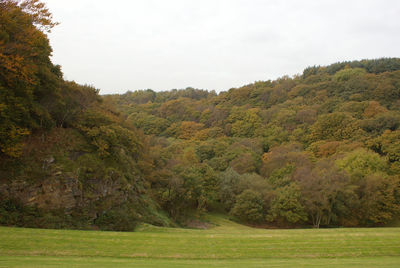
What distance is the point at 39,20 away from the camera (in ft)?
61.4

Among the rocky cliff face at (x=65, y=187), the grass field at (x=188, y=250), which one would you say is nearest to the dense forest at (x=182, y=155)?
the rocky cliff face at (x=65, y=187)

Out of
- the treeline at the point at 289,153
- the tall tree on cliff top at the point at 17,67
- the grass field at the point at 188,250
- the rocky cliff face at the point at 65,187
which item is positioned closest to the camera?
the grass field at the point at 188,250

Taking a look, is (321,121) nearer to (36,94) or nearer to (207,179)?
(207,179)

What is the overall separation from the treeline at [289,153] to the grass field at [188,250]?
21351 mm

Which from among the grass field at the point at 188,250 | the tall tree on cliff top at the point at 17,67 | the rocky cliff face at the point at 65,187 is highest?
the tall tree on cliff top at the point at 17,67

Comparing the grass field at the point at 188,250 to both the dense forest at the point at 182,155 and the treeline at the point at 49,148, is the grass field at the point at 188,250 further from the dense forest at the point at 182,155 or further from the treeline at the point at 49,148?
the dense forest at the point at 182,155

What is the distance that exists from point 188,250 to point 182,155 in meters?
41.0

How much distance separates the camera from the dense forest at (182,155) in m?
18.8

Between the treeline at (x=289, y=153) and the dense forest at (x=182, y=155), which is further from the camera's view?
the treeline at (x=289, y=153)

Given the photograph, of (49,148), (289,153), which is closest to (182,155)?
(289,153)

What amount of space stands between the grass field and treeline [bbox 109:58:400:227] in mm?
21351

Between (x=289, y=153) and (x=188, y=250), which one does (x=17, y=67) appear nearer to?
(x=188, y=250)

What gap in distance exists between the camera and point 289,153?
5897cm

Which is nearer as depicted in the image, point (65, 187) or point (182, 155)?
point (65, 187)
